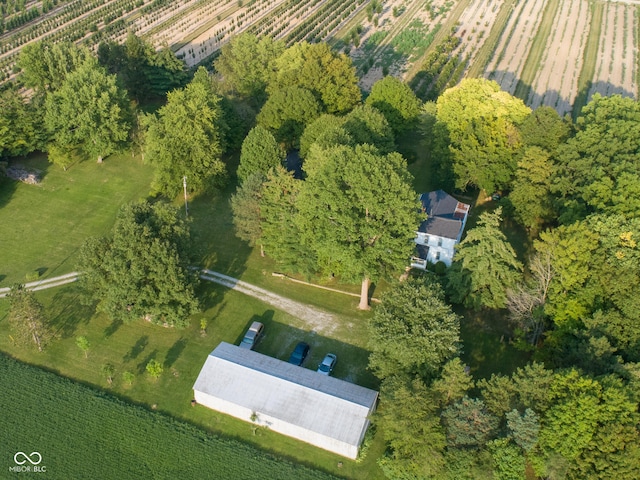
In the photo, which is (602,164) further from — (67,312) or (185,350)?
(67,312)

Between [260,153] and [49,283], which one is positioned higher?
[260,153]

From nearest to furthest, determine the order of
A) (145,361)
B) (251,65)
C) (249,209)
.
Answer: (145,361)
(249,209)
(251,65)

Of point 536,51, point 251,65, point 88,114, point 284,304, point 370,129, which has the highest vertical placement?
point 88,114

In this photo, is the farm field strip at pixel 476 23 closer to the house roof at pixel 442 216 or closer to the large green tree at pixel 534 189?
the large green tree at pixel 534 189

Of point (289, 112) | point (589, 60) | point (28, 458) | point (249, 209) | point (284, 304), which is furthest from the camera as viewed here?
point (589, 60)

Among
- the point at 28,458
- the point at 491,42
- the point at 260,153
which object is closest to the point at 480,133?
the point at 260,153

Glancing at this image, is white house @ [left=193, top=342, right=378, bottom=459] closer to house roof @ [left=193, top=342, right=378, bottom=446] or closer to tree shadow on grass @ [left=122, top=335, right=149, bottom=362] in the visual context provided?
house roof @ [left=193, top=342, right=378, bottom=446]
